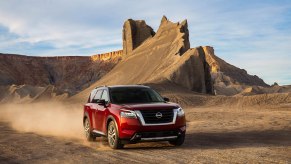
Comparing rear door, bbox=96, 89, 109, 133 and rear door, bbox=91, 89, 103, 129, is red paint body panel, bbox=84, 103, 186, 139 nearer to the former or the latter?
rear door, bbox=96, 89, 109, 133

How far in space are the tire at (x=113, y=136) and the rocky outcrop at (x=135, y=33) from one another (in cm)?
6102

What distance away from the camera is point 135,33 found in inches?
2950

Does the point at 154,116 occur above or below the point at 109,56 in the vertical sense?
below

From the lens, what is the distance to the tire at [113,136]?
12315 mm

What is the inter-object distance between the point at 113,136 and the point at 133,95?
144 cm

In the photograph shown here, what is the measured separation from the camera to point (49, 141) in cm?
1555

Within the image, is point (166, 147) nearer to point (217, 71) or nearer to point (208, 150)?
point (208, 150)

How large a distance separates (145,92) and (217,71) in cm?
12055

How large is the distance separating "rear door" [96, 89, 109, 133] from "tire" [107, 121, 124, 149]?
1.44 ft

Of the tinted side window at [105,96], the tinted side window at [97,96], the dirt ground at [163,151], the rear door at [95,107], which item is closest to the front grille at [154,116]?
the dirt ground at [163,151]

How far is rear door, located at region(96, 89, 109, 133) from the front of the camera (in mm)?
13336

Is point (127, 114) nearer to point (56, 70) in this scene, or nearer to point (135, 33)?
point (135, 33)

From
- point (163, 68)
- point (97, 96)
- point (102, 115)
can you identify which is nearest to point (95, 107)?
point (97, 96)

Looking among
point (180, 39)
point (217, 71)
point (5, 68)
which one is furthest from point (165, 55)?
point (5, 68)
